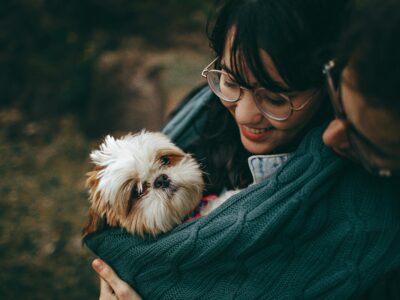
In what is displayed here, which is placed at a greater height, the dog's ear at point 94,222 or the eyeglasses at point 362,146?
the dog's ear at point 94,222

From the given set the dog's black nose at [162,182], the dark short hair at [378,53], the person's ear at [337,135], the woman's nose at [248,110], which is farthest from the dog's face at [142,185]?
the dark short hair at [378,53]

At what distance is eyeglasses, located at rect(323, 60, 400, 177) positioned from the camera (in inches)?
46.6

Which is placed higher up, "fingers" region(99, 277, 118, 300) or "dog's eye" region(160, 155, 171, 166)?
"dog's eye" region(160, 155, 171, 166)

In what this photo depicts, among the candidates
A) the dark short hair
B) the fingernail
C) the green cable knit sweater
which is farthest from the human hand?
the dark short hair

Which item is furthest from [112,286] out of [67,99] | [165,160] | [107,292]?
[67,99]

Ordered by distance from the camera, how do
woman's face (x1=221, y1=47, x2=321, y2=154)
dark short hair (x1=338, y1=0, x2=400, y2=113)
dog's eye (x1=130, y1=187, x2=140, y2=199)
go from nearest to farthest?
dark short hair (x1=338, y1=0, x2=400, y2=113), woman's face (x1=221, y1=47, x2=321, y2=154), dog's eye (x1=130, y1=187, x2=140, y2=199)

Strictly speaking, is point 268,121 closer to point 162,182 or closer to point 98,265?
point 162,182

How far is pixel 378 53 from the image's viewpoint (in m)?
1.05

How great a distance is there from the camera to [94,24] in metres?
5.67

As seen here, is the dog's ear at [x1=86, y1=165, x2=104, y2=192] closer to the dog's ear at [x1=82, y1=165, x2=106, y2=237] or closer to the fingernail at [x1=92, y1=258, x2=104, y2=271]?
the dog's ear at [x1=82, y1=165, x2=106, y2=237]

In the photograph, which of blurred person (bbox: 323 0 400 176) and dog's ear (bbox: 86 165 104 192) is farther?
dog's ear (bbox: 86 165 104 192)

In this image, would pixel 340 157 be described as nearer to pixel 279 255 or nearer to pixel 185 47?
pixel 279 255

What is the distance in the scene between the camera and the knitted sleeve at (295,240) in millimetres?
1479

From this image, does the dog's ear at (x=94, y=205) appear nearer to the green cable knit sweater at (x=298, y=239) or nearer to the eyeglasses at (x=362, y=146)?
the green cable knit sweater at (x=298, y=239)
